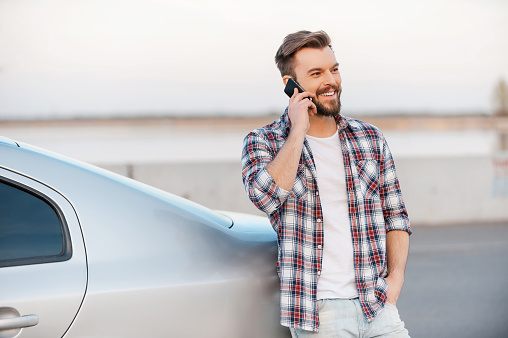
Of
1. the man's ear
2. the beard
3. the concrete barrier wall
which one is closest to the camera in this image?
the beard

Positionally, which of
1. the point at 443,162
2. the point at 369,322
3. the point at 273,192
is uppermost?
the point at 443,162

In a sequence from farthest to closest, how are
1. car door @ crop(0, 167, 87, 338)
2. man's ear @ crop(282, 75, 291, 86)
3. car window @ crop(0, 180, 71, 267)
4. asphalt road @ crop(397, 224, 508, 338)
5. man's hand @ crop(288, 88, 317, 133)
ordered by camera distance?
asphalt road @ crop(397, 224, 508, 338) → man's ear @ crop(282, 75, 291, 86) → man's hand @ crop(288, 88, 317, 133) → car window @ crop(0, 180, 71, 267) → car door @ crop(0, 167, 87, 338)

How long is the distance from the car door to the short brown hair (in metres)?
1.12

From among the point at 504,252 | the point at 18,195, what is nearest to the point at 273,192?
the point at 18,195

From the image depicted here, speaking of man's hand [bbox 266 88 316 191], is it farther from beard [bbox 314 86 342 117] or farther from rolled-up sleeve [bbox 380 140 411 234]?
rolled-up sleeve [bbox 380 140 411 234]

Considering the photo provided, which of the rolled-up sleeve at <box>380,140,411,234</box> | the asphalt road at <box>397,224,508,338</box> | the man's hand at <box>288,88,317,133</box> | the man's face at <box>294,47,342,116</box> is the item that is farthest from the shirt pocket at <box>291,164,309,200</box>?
the asphalt road at <box>397,224,508,338</box>

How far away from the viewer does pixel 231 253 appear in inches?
97.0

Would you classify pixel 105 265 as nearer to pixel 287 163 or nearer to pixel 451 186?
pixel 287 163

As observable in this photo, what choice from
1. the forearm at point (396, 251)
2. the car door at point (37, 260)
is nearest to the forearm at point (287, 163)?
the forearm at point (396, 251)

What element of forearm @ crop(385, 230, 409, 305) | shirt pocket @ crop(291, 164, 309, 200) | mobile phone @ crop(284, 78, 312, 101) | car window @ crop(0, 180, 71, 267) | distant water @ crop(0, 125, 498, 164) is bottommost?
forearm @ crop(385, 230, 409, 305)

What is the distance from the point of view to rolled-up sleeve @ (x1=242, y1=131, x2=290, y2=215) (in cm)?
239

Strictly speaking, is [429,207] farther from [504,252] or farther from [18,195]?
[18,195]

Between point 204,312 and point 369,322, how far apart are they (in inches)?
25.4

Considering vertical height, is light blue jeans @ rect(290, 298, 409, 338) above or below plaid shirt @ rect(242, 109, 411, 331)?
below
